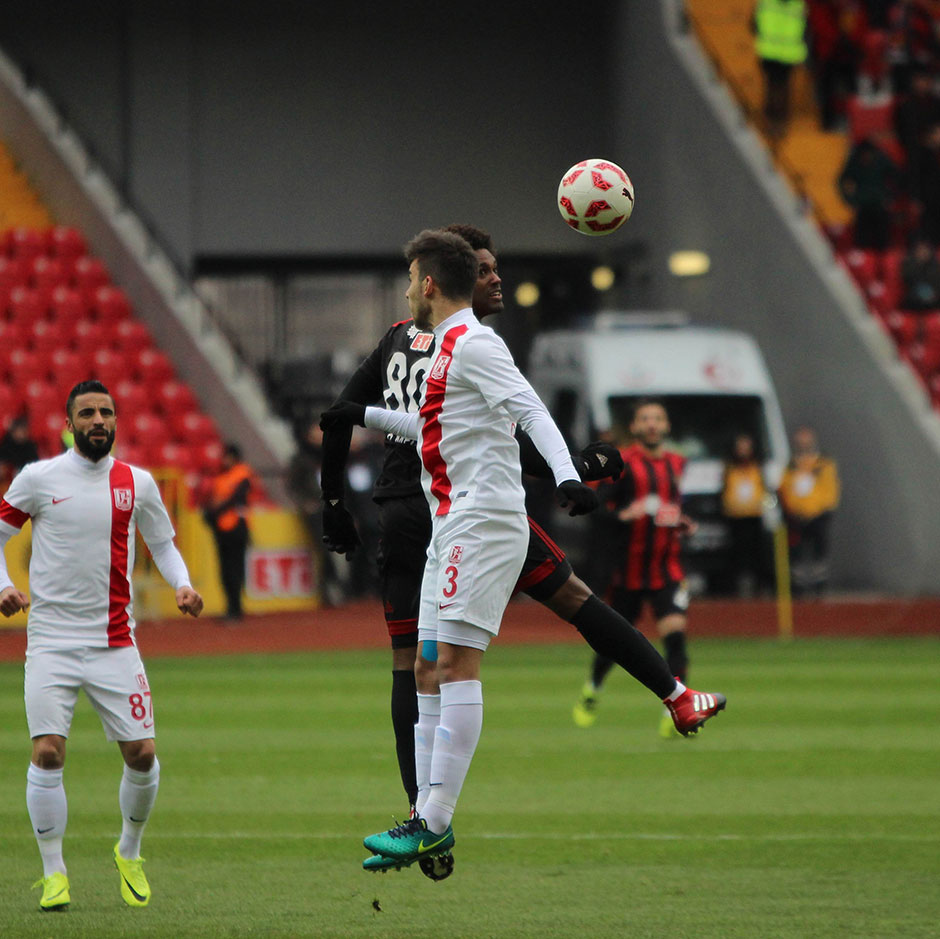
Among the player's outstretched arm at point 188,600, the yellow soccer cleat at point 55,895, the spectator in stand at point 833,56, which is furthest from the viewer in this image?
the spectator in stand at point 833,56

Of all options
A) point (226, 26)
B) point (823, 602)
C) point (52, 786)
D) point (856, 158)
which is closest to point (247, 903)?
point (52, 786)

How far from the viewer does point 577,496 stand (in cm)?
582

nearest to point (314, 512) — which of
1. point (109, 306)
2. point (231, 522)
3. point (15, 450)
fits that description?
point (231, 522)

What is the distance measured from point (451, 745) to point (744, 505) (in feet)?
51.7

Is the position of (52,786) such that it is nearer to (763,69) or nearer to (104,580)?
(104,580)

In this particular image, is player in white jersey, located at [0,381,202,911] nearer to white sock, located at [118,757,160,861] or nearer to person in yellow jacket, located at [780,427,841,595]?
white sock, located at [118,757,160,861]

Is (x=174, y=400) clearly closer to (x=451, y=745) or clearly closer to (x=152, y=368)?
(x=152, y=368)

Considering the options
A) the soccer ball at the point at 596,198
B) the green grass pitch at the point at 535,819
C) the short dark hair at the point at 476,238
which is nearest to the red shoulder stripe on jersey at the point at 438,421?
the short dark hair at the point at 476,238

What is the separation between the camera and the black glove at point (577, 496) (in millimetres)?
5816

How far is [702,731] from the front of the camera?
12281mm

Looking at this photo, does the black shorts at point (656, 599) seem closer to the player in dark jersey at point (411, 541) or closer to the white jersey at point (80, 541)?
the player in dark jersey at point (411, 541)

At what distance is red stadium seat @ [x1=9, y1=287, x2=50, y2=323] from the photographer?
81.8 ft

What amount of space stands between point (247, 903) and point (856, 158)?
18.8 metres

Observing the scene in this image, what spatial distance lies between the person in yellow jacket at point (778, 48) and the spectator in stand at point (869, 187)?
1818 millimetres
